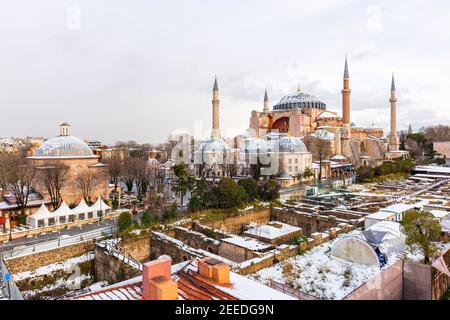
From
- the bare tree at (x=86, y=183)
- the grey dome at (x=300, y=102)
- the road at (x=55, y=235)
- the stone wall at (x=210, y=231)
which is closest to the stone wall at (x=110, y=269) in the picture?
the road at (x=55, y=235)

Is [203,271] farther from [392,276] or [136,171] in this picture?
[136,171]

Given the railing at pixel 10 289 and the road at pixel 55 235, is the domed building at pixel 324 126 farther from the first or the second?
the railing at pixel 10 289

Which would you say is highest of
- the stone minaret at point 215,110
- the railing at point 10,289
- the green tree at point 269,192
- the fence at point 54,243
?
the stone minaret at point 215,110

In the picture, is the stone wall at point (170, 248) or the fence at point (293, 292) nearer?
the fence at point (293, 292)

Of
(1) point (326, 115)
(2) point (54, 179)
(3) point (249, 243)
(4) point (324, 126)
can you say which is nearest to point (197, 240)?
(3) point (249, 243)

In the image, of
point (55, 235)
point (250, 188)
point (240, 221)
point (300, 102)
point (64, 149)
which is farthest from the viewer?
point (300, 102)

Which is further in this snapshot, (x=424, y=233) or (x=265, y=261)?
(x=265, y=261)

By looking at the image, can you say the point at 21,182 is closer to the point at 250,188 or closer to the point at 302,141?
the point at 250,188
